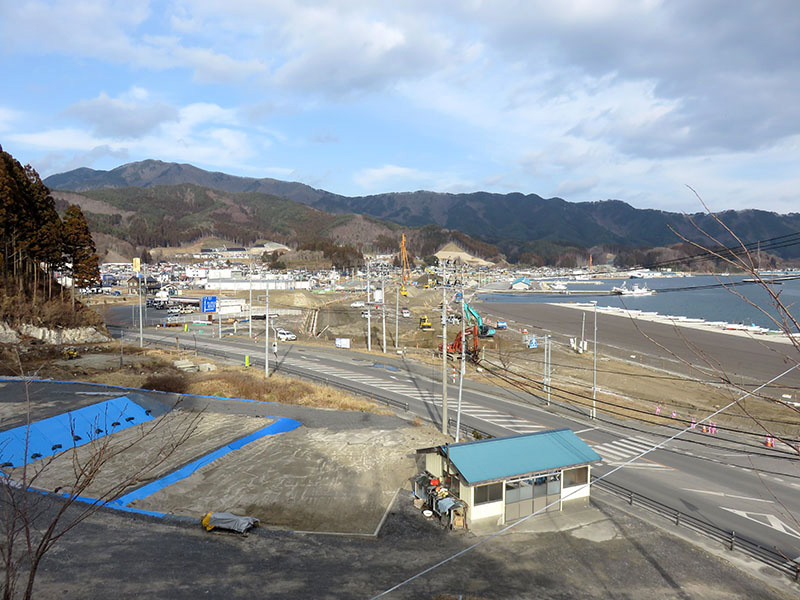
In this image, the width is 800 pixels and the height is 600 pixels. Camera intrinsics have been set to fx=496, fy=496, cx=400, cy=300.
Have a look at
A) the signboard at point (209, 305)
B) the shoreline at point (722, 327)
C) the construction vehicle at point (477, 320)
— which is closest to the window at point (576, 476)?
the construction vehicle at point (477, 320)

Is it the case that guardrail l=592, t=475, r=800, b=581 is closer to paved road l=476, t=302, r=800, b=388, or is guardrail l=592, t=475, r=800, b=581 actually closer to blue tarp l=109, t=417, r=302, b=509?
blue tarp l=109, t=417, r=302, b=509

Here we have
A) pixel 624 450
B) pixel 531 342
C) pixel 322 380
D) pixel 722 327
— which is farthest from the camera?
pixel 722 327

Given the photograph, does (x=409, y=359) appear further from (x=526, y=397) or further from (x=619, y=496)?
(x=619, y=496)

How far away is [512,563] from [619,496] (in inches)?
291

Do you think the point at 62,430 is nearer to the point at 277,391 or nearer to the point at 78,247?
the point at 277,391

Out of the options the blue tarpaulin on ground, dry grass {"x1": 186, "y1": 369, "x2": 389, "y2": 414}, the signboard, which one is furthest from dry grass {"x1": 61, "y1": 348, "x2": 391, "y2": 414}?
the signboard

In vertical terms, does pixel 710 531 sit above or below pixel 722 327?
above

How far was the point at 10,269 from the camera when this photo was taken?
49.2 meters

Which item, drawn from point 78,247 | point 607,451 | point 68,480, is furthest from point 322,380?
point 78,247

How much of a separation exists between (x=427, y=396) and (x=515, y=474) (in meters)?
18.8

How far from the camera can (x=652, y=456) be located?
24234mm

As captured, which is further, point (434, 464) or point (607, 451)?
point (607, 451)

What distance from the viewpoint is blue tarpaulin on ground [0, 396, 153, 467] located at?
19781 mm

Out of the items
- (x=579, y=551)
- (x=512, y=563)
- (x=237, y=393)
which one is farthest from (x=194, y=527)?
(x=237, y=393)
